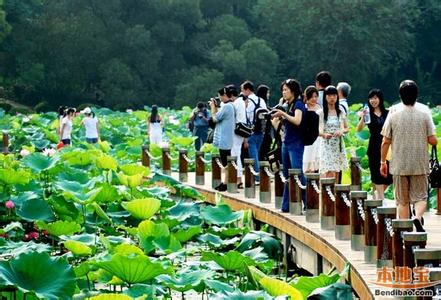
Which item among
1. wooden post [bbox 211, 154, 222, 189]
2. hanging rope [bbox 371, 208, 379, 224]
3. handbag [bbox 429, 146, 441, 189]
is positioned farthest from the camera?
wooden post [bbox 211, 154, 222, 189]

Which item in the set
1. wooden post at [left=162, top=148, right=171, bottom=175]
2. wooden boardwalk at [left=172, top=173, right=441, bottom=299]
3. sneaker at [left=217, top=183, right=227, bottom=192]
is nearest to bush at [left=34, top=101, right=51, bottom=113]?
wooden post at [left=162, top=148, right=171, bottom=175]

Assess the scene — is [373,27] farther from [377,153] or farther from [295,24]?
[377,153]

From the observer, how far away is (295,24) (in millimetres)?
45750

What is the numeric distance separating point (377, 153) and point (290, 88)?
3.06 feet

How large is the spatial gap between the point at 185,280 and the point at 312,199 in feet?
11.3

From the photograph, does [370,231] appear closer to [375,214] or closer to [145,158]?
[375,214]

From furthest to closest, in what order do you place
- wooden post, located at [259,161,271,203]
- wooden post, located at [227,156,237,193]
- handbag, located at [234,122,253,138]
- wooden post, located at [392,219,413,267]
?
wooden post, located at [227,156,237,193], handbag, located at [234,122,253,138], wooden post, located at [259,161,271,203], wooden post, located at [392,219,413,267]

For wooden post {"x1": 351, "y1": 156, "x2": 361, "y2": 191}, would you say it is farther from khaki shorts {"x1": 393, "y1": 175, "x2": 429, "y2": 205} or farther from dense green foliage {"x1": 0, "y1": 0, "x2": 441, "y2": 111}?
dense green foliage {"x1": 0, "y1": 0, "x2": 441, "y2": 111}

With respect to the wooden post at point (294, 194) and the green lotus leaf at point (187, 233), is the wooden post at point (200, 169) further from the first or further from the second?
the green lotus leaf at point (187, 233)

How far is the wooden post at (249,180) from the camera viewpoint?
11.8 m

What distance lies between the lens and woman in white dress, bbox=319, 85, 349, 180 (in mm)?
9391

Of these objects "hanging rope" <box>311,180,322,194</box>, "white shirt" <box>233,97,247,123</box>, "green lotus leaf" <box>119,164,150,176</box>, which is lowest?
"hanging rope" <box>311,180,322,194</box>

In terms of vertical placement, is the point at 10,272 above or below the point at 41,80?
below

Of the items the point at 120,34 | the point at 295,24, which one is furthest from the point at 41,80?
the point at 295,24
